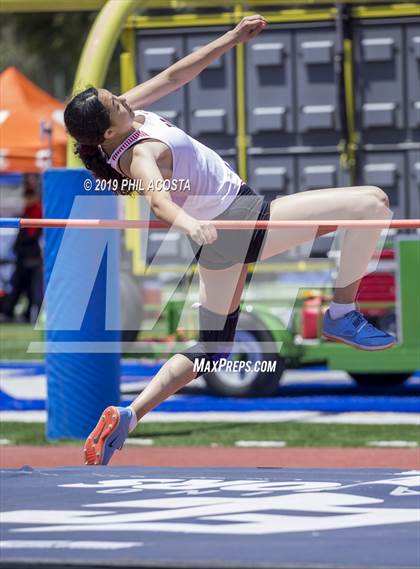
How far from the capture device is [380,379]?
38.5 feet

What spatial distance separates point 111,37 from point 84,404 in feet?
8.12

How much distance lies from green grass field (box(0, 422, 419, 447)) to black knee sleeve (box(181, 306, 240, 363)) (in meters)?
2.97

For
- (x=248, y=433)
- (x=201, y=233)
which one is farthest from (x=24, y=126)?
(x=201, y=233)

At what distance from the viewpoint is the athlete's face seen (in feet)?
19.4

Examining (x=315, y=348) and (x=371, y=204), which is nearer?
(x=371, y=204)

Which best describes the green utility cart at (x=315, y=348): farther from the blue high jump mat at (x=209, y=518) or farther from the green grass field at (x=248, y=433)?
the blue high jump mat at (x=209, y=518)

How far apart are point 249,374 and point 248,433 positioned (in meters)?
1.50

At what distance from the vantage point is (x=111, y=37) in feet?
30.3

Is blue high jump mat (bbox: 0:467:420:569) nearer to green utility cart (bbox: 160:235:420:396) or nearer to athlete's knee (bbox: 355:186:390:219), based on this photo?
athlete's knee (bbox: 355:186:390:219)

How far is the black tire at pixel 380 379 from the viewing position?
1170cm

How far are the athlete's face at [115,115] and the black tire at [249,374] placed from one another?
484 cm

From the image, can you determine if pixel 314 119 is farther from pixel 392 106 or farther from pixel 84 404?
pixel 84 404

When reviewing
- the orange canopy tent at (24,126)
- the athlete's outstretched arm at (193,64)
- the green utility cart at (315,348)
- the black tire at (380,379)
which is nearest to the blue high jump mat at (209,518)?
the athlete's outstretched arm at (193,64)

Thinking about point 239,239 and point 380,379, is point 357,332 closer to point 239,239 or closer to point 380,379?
point 239,239
